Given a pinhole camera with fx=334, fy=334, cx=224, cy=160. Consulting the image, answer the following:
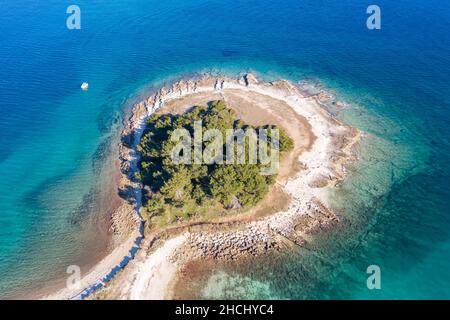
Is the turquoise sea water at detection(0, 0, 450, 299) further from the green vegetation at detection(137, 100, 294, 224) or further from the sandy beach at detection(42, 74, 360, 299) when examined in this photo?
the green vegetation at detection(137, 100, 294, 224)

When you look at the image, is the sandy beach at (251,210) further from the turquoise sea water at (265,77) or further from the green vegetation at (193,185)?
the turquoise sea water at (265,77)

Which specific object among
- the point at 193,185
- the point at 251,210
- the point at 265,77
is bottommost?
the point at 251,210

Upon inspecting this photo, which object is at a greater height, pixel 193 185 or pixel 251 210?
pixel 193 185

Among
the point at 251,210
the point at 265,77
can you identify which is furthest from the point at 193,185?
the point at 265,77

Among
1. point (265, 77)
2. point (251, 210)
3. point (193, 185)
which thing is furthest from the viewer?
point (265, 77)

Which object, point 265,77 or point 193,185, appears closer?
point 193,185

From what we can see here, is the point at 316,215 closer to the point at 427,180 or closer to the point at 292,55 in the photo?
the point at 427,180

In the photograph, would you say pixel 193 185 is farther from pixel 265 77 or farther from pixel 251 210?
pixel 265 77
